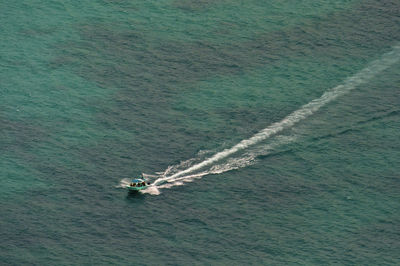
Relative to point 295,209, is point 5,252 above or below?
below

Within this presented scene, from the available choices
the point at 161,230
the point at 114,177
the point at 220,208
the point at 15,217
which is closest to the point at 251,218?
the point at 220,208

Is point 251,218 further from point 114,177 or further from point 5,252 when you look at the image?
point 5,252

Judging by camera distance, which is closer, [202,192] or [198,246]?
[198,246]

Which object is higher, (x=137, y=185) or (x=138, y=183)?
(x=138, y=183)

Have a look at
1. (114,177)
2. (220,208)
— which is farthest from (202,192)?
(114,177)

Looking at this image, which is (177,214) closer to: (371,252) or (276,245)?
(276,245)

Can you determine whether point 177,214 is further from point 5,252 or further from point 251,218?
point 5,252

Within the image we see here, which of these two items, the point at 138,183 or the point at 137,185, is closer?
the point at 138,183

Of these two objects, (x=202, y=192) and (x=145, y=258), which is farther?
(x=202, y=192)

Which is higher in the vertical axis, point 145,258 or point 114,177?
point 114,177
